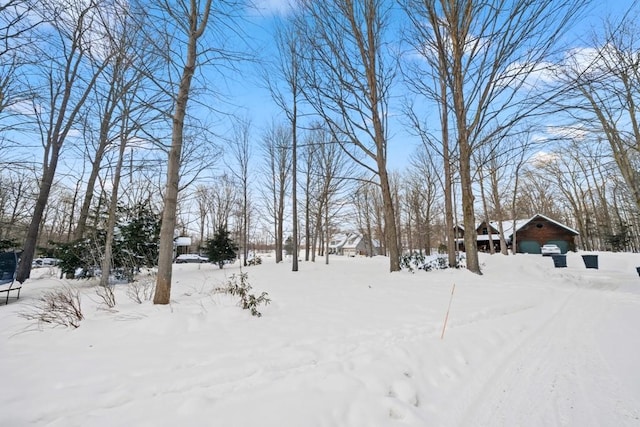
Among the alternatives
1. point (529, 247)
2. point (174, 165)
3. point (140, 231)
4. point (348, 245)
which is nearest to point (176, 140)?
point (174, 165)

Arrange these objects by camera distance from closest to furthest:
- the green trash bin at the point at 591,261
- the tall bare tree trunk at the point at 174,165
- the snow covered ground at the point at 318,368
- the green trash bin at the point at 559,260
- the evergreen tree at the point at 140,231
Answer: the snow covered ground at the point at 318,368 < the tall bare tree trunk at the point at 174,165 < the evergreen tree at the point at 140,231 < the green trash bin at the point at 559,260 < the green trash bin at the point at 591,261

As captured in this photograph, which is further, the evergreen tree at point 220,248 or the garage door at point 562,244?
the garage door at point 562,244

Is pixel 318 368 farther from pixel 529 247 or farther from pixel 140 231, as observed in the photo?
pixel 529 247

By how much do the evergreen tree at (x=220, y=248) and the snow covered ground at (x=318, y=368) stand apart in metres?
11.4

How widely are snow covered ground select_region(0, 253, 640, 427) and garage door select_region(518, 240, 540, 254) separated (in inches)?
1096

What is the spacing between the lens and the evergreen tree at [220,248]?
15.6m

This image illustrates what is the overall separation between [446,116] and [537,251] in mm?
24145

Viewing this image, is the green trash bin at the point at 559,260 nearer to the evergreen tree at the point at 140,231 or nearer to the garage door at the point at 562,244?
the garage door at the point at 562,244

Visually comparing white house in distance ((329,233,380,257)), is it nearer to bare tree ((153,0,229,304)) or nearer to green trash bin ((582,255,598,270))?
green trash bin ((582,255,598,270))

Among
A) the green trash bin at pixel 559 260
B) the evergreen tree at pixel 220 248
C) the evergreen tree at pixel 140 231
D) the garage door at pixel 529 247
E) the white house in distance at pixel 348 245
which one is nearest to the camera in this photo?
the evergreen tree at pixel 140 231

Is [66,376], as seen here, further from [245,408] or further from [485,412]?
[485,412]

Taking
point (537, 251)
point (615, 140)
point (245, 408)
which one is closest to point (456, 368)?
point (245, 408)

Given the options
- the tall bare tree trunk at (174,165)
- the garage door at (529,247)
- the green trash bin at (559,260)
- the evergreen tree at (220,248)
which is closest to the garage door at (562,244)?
the garage door at (529,247)

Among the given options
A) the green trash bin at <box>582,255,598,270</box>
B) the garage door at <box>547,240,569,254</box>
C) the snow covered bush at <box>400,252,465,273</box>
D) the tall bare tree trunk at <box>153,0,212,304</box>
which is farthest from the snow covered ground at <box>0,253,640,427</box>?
the garage door at <box>547,240,569,254</box>
